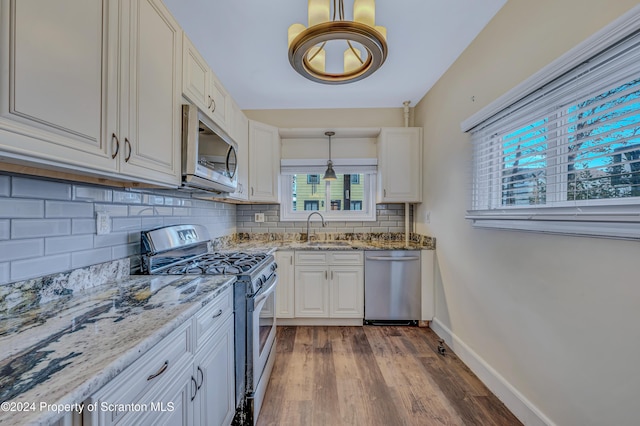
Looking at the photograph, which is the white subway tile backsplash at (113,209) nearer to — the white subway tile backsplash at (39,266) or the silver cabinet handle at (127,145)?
the white subway tile backsplash at (39,266)

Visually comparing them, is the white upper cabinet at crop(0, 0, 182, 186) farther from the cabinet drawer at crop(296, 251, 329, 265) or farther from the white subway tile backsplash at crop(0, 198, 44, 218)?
the cabinet drawer at crop(296, 251, 329, 265)

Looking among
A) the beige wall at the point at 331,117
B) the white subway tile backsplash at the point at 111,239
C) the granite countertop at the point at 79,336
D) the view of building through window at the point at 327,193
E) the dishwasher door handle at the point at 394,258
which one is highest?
the beige wall at the point at 331,117

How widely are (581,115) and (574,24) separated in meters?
0.44

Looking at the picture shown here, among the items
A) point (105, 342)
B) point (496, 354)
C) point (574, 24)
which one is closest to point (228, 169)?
point (105, 342)

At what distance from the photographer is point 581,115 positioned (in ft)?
4.03

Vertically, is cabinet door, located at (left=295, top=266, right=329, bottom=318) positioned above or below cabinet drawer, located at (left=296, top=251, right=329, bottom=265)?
below

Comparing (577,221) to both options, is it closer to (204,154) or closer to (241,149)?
(204,154)

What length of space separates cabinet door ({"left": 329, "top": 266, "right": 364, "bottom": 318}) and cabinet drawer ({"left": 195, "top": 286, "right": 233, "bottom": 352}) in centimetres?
150

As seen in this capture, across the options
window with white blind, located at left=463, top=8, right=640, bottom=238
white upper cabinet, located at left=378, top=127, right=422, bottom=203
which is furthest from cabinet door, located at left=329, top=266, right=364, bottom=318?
window with white blind, located at left=463, top=8, right=640, bottom=238

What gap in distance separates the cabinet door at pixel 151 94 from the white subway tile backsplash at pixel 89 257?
0.45 metres

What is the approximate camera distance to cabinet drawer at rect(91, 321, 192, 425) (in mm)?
607

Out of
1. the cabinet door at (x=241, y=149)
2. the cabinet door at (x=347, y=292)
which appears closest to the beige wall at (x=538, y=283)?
the cabinet door at (x=347, y=292)

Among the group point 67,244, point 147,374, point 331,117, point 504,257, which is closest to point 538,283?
point 504,257

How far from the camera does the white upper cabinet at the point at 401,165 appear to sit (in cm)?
300
